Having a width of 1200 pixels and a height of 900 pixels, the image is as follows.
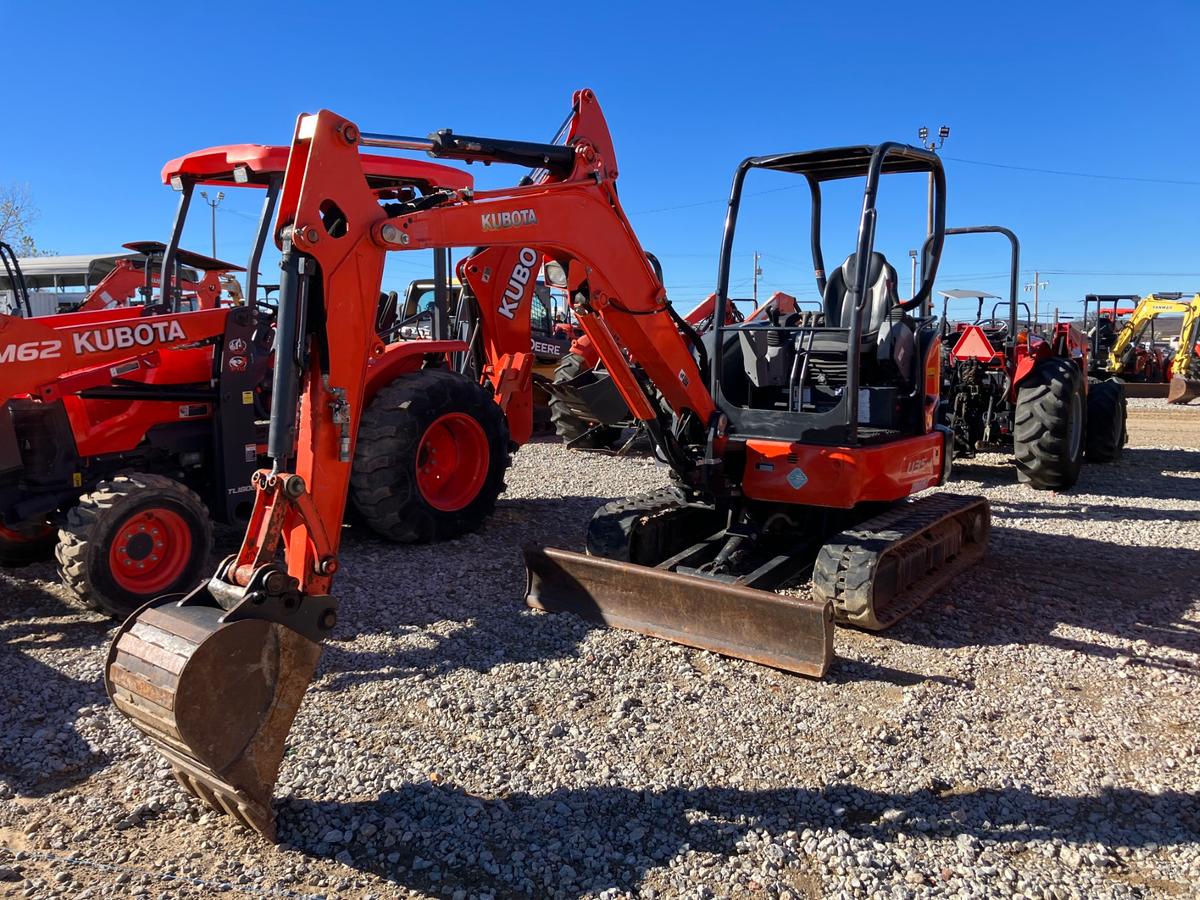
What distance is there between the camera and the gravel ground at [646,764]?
2.98m

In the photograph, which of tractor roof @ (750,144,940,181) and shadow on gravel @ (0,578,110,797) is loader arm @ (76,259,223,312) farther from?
tractor roof @ (750,144,940,181)

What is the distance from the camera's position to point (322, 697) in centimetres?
426

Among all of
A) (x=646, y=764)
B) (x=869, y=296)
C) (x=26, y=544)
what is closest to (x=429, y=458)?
(x=26, y=544)

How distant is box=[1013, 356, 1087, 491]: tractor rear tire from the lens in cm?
916

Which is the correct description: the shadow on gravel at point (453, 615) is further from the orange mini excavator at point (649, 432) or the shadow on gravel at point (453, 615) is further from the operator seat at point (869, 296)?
the operator seat at point (869, 296)

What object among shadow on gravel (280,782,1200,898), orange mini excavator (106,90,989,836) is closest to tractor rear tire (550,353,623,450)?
orange mini excavator (106,90,989,836)

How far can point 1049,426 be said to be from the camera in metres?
9.16

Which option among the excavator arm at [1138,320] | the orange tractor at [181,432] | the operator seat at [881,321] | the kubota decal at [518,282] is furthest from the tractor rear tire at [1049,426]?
the excavator arm at [1138,320]

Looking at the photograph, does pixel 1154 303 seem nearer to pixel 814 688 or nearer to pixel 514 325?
pixel 514 325

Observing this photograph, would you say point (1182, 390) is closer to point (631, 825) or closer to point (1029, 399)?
point (1029, 399)

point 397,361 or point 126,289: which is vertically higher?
point 126,289

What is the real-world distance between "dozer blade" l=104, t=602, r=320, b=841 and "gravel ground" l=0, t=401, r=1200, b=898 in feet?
0.76

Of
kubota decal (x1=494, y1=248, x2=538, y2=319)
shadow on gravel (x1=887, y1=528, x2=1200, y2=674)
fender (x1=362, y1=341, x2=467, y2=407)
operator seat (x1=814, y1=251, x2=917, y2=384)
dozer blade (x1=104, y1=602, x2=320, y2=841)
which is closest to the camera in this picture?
dozer blade (x1=104, y1=602, x2=320, y2=841)

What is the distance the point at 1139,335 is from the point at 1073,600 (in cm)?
2230
